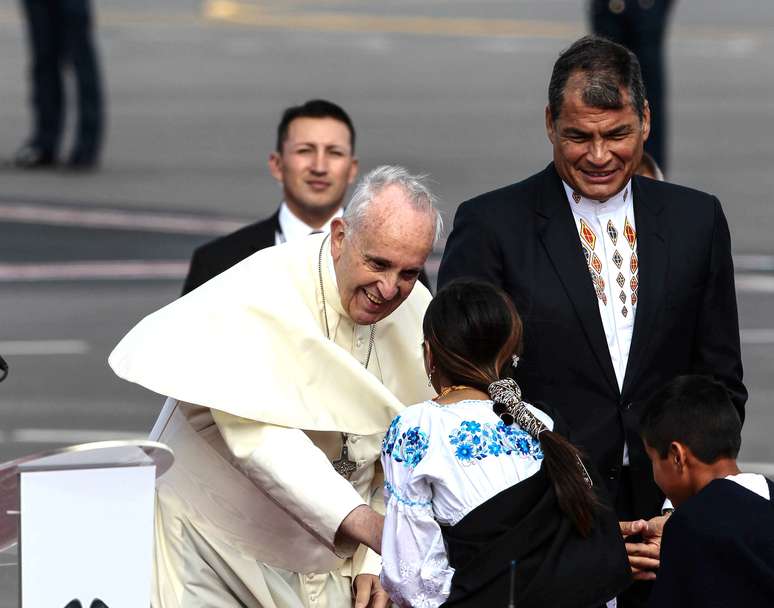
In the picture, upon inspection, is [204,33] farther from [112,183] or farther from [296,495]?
[296,495]

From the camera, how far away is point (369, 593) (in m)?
4.58

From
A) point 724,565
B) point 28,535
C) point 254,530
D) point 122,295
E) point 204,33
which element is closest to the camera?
point 28,535

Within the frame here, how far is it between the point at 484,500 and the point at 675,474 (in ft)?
1.55

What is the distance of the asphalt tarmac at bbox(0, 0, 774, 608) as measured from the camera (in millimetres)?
9977

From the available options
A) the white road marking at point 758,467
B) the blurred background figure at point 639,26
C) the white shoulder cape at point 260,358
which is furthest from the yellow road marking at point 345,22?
the white shoulder cape at point 260,358

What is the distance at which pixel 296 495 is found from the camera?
4.28m

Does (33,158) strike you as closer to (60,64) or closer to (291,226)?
(60,64)

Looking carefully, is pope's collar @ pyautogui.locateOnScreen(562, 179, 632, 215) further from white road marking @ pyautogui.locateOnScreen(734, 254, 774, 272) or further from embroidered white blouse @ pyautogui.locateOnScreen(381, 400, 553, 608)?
white road marking @ pyautogui.locateOnScreen(734, 254, 774, 272)

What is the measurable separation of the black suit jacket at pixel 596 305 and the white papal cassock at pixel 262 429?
1.21 feet

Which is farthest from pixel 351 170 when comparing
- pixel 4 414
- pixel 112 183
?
pixel 112 183

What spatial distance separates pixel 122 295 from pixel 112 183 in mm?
3458

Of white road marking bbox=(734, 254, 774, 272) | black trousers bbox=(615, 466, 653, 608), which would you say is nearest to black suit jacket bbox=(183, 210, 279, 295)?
black trousers bbox=(615, 466, 653, 608)

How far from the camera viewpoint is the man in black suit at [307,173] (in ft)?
22.9

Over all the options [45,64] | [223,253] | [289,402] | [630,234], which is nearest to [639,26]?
[223,253]
